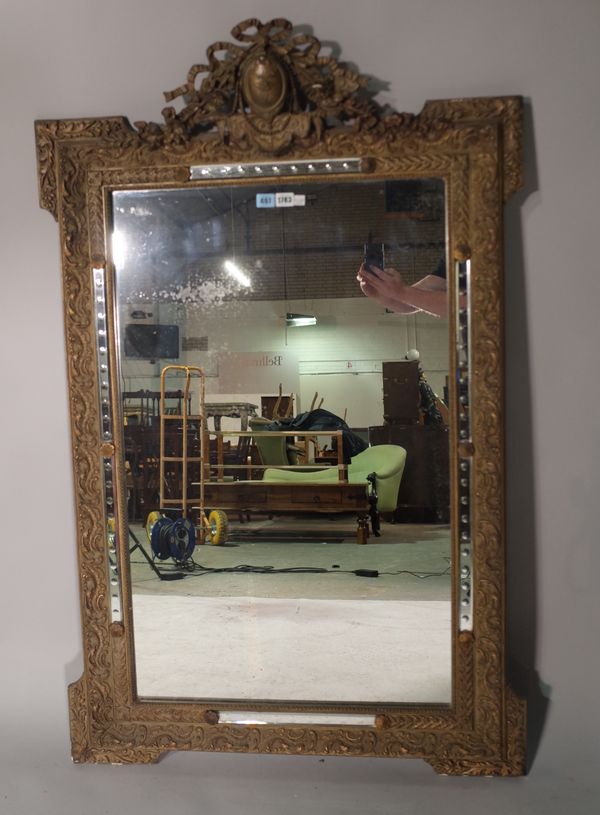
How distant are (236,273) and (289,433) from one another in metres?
0.49

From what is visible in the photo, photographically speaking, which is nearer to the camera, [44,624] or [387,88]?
[387,88]

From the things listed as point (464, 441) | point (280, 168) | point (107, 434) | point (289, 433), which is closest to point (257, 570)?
point (289, 433)

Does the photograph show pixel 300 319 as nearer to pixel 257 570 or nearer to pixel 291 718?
pixel 257 570

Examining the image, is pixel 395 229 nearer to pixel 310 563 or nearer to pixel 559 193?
pixel 559 193

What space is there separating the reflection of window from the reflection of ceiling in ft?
0.31

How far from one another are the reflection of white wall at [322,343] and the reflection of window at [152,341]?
0.03 m

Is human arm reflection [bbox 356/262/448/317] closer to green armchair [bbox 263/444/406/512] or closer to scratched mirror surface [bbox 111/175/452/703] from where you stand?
scratched mirror surface [bbox 111/175/452/703]

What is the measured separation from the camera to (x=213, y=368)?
7.39ft

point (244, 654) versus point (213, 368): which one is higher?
point (213, 368)

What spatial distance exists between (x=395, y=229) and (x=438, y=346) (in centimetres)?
36

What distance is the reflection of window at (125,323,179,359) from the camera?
2.24 metres

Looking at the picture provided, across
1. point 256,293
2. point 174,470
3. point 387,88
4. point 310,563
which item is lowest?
point 310,563

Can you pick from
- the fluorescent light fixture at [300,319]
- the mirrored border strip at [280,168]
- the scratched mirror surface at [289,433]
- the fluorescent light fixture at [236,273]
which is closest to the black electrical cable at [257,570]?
the scratched mirror surface at [289,433]

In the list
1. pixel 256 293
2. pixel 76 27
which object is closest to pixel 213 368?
pixel 256 293
